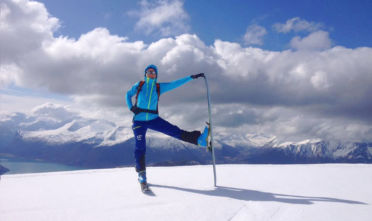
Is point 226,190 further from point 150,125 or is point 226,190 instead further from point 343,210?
point 150,125

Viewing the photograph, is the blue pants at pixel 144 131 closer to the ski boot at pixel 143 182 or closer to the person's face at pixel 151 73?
the ski boot at pixel 143 182

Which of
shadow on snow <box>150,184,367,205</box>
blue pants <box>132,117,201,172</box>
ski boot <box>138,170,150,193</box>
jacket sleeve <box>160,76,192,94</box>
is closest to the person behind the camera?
shadow on snow <box>150,184,367,205</box>

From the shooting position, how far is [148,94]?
5340mm

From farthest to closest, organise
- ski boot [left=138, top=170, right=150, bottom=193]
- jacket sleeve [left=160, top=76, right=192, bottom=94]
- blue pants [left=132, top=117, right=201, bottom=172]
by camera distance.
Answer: jacket sleeve [left=160, top=76, right=192, bottom=94], blue pants [left=132, top=117, right=201, bottom=172], ski boot [left=138, top=170, right=150, bottom=193]

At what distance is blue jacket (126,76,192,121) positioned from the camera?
17.1ft

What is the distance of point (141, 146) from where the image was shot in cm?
501

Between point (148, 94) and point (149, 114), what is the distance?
46 centimetres

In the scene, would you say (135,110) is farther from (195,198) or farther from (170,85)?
(195,198)

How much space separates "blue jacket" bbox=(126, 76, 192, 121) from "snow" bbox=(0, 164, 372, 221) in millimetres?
1434

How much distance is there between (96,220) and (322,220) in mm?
2539

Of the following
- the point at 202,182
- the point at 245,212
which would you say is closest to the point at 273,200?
the point at 245,212

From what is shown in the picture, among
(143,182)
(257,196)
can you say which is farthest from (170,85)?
(257,196)

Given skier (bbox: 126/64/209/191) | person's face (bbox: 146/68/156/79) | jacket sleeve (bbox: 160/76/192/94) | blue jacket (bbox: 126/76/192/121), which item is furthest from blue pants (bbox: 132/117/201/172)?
person's face (bbox: 146/68/156/79)

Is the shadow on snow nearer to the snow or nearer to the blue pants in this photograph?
the snow
